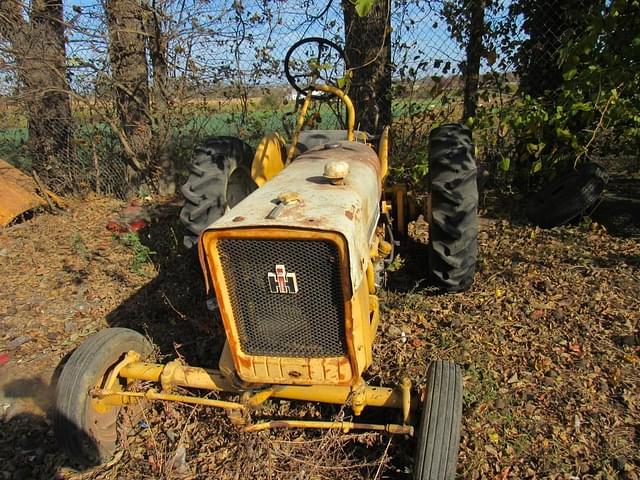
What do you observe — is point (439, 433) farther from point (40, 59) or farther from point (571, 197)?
point (40, 59)

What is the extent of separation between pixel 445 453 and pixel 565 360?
1481 mm

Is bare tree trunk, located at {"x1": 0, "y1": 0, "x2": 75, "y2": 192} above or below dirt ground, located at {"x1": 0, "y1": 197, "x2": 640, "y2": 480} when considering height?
above

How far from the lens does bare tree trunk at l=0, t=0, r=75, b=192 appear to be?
5.72 m

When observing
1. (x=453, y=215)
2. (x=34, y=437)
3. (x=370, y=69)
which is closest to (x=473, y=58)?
(x=370, y=69)

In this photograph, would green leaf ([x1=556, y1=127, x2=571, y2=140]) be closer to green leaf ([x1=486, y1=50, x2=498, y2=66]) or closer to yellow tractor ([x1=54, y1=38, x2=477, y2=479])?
green leaf ([x1=486, y1=50, x2=498, y2=66])

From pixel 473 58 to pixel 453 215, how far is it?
3.23 metres

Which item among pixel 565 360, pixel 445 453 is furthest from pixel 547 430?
pixel 445 453

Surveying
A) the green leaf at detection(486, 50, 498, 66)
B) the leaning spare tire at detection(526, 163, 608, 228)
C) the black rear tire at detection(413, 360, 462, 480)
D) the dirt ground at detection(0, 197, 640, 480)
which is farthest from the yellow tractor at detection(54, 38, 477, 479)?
the green leaf at detection(486, 50, 498, 66)

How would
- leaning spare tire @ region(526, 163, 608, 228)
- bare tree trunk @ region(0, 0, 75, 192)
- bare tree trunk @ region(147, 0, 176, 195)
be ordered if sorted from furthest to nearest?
bare tree trunk @ region(147, 0, 176, 195) < bare tree trunk @ region(0, 0, 75, 192) < leaning spare tire @ region(526, 163, 608, 228)

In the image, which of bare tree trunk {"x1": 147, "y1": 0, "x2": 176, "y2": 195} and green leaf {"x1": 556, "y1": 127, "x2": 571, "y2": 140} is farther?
bare tree trunk {"x1": 147, "y1": 0, "x2": 176, "y2": 195}

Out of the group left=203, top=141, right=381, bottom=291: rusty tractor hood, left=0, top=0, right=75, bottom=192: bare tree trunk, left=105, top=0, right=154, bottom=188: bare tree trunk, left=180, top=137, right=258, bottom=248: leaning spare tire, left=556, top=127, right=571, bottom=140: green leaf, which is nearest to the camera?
left=203, top=141, right=381, bottom=291: rusty tractor hood

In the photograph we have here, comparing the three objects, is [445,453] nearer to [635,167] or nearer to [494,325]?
[494,325]

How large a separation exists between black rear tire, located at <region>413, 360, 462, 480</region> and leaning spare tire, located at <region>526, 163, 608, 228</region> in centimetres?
331

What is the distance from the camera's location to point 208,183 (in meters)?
3.59
